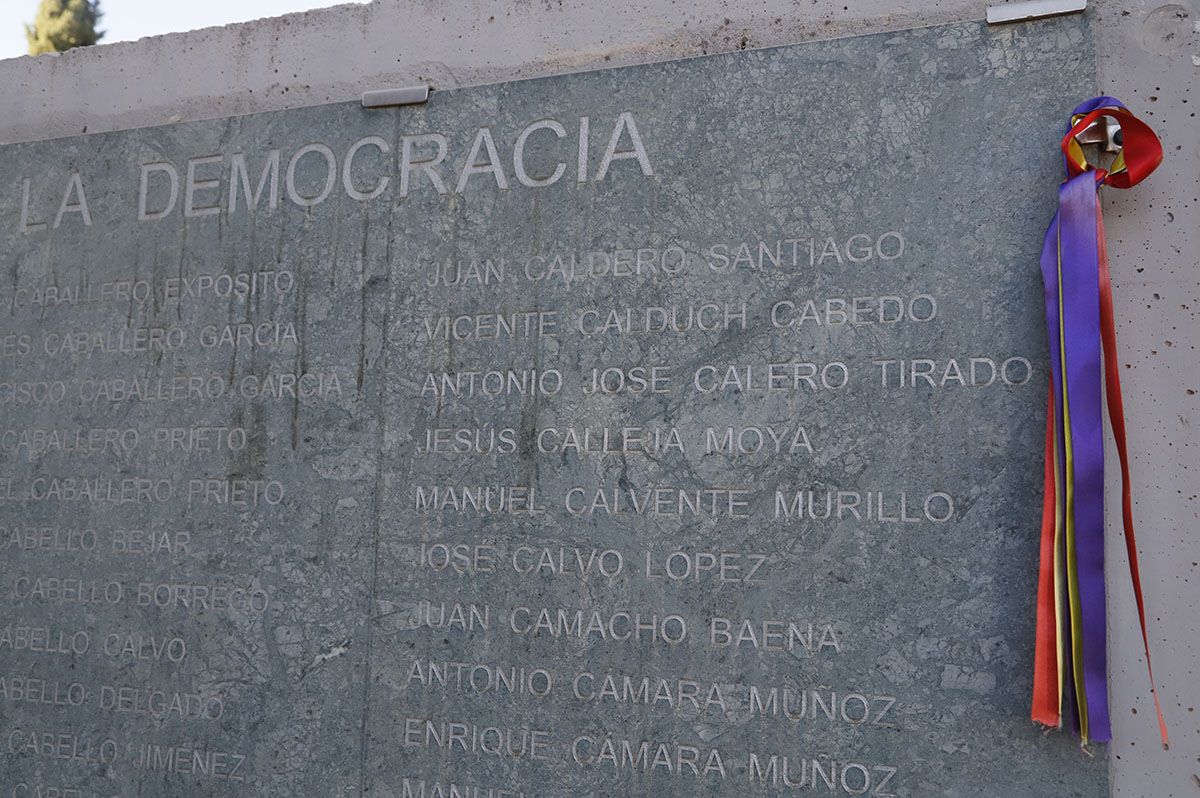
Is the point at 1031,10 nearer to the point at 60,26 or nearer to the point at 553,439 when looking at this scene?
the point at 553,439

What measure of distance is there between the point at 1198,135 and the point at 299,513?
2.33 meters

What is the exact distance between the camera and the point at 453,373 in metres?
2.93

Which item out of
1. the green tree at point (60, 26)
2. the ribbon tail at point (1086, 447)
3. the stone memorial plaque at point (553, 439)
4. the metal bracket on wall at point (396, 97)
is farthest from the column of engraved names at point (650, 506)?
the green tree at point (60, 26)

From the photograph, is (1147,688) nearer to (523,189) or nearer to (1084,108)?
(1084,108)

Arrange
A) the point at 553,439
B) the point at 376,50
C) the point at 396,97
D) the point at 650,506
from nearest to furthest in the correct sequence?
1. the point at 650,506
2. the point at 553,439
3. the point at 396,97
4. the point at 376,50

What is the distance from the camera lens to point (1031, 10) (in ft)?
8.43

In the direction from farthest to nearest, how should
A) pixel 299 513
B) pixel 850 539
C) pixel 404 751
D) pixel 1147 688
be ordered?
pixel 299 513 → pixel 404 751 → pixel 850 539 → pixel 1147 688

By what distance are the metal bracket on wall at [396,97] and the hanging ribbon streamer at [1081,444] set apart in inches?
64.4

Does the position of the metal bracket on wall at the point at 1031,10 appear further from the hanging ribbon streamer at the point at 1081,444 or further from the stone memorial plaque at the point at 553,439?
the hanging ribbon streamer at the point at 1081,444

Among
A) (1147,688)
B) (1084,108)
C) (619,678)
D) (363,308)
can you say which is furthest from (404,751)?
(1084,108)

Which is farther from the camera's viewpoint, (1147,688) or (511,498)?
(511,498)

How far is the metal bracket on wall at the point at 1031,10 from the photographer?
2.54m

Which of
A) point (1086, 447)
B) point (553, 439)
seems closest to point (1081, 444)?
point (1086, 447)

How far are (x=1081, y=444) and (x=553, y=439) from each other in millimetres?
1204
